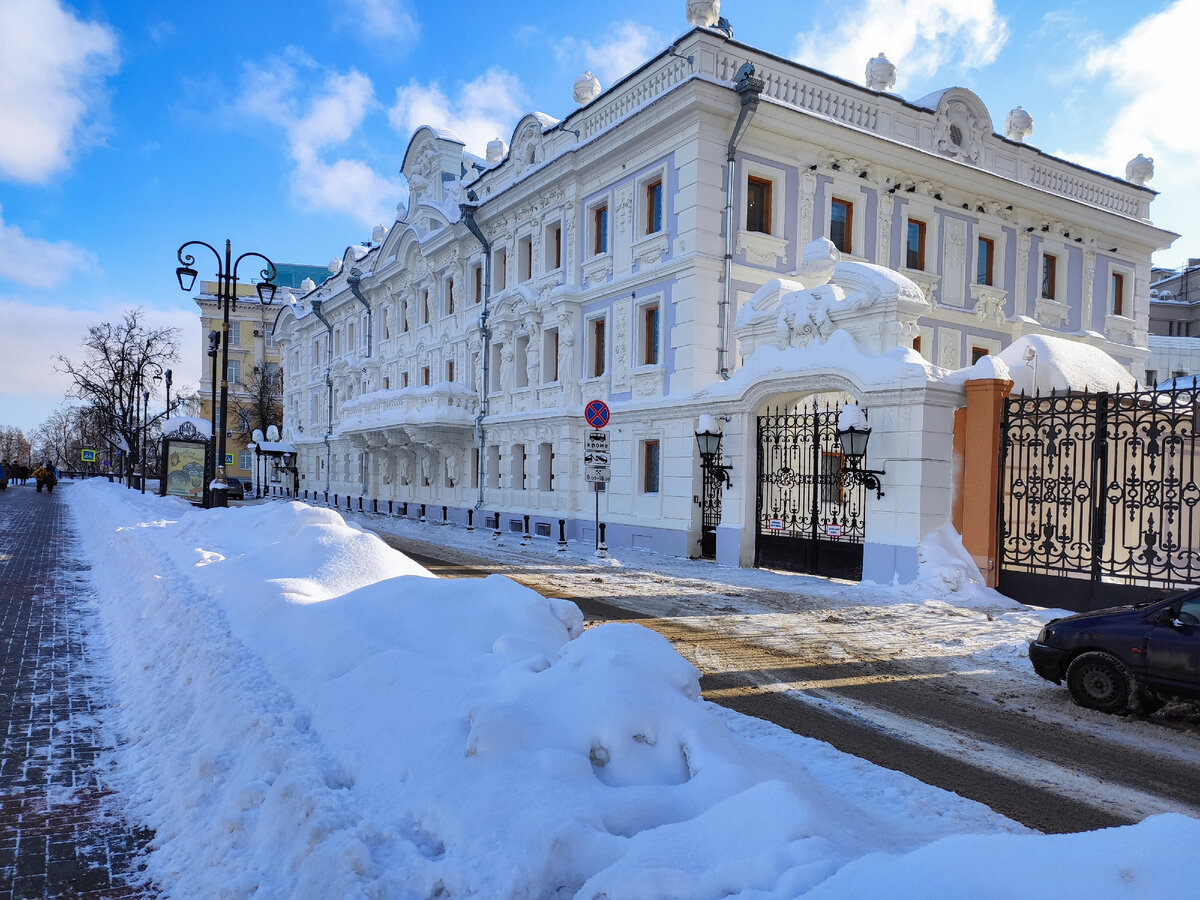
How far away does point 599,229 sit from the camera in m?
22.6

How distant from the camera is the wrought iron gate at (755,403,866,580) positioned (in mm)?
14297

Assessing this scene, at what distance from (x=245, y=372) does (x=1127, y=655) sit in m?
75.2

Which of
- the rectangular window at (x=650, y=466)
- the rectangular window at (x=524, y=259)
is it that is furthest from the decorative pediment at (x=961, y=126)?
the rectangular window at (x=524, y=259)

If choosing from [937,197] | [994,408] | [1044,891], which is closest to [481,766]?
[1044,891]

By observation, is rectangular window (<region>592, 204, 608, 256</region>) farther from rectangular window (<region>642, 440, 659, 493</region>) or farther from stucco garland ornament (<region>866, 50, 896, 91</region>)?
stucco garland ornament (<region>866, 50, 896, 91</region>)

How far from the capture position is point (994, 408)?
12.3 m

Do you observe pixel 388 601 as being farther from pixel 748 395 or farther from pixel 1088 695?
pixel 748 395

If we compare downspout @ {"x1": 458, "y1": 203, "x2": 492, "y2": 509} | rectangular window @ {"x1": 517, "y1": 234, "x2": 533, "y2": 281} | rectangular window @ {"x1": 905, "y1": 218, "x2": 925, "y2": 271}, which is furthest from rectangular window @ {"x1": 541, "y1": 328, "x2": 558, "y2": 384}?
rectangular window @ {"x1": 905, "y1": 218, "x2": 925, "y2": 271}

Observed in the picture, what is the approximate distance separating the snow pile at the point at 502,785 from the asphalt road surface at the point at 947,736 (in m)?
0.53

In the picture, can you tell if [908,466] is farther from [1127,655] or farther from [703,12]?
[703,12]

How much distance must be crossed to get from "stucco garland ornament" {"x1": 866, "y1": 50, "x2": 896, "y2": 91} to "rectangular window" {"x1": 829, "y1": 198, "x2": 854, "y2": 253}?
3.62m

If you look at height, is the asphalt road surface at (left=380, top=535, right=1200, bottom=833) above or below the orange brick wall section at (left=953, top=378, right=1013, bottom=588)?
below

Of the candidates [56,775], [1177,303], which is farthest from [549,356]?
[1177,303]

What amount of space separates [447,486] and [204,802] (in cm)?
2643
